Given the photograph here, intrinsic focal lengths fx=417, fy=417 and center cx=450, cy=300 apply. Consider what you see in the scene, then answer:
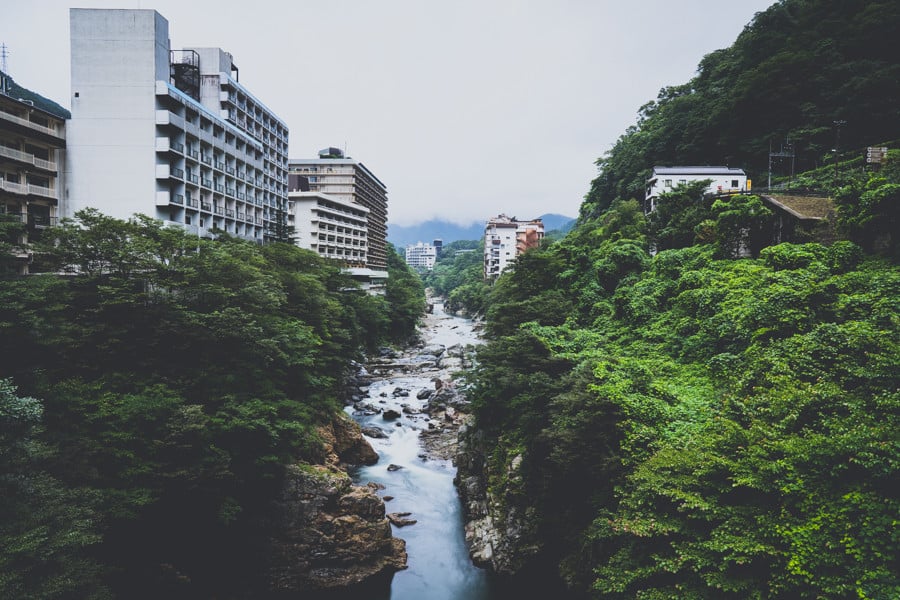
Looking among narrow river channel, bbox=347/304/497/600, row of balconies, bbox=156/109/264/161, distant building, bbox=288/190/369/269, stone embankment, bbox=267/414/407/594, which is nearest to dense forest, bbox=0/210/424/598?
stone embankment, bbox=267/414/407/594

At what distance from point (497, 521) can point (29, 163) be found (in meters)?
39.5

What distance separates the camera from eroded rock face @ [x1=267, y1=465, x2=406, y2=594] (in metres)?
17.6

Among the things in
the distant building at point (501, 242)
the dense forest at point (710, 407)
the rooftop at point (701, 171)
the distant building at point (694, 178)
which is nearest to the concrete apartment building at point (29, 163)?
the dense forest at point (710, 407)

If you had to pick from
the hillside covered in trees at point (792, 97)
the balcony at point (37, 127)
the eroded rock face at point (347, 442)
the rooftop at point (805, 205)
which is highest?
the hillside covered in trees at point (792, 97)

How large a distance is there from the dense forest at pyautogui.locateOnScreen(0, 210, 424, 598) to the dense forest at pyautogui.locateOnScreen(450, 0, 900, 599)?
430 inches

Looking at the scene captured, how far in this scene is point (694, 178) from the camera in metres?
46.6

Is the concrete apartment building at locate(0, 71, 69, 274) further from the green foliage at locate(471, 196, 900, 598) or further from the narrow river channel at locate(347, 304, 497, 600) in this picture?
the green foliage at locate(471, 196, 900, 598)

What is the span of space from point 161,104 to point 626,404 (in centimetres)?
4025

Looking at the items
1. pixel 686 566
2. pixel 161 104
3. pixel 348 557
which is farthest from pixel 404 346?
pixel 686 566

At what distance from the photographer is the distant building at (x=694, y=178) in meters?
45.6

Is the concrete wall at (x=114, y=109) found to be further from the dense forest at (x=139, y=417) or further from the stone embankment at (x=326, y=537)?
the stone embankment at (x=326, y=537)

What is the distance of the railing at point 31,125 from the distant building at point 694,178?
176 feet

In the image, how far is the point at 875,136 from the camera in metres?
40.3

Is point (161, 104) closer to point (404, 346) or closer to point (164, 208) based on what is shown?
point (164, 208)
